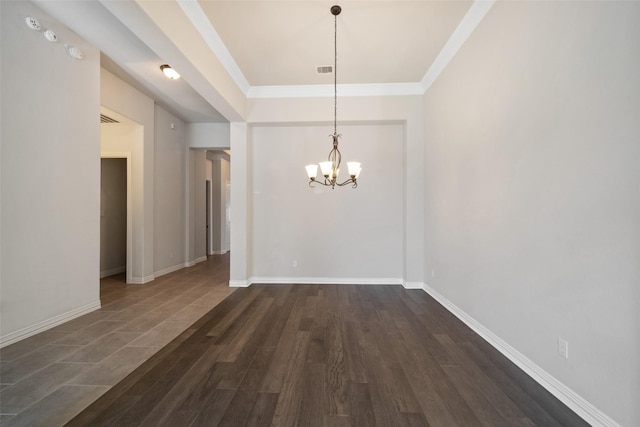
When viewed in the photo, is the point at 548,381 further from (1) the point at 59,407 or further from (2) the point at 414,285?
(1) the point at 59,407

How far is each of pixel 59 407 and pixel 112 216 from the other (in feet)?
15.7

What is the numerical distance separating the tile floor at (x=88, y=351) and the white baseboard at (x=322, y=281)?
668 mm

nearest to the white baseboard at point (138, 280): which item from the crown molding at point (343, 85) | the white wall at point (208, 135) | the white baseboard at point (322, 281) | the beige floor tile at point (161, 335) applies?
the white baseboard at point (322, 281)

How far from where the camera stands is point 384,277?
4.70 m

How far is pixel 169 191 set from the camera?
18.4 ft

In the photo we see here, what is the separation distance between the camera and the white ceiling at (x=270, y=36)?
98.4 inches

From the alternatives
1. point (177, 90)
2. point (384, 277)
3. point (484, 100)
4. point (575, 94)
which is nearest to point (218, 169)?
point (177, 90)

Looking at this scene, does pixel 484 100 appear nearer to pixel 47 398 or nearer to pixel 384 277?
pixel 384 277

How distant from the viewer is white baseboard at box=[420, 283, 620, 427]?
1.52 metres

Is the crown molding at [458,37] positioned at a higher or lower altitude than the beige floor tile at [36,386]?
higher

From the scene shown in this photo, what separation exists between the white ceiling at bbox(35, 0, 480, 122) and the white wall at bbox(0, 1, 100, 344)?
0.41 m

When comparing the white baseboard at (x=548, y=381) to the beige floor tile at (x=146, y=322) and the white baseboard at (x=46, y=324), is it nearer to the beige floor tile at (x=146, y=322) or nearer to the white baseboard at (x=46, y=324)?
the beige floor tile at (x=146, y=322)

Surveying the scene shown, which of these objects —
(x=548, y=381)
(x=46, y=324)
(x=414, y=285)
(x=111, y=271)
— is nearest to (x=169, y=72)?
(x=46, y=324)

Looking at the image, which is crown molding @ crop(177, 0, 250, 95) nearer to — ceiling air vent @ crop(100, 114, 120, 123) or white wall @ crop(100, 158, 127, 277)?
ceiling air vent @ crop(100, 114, 120, 123)
